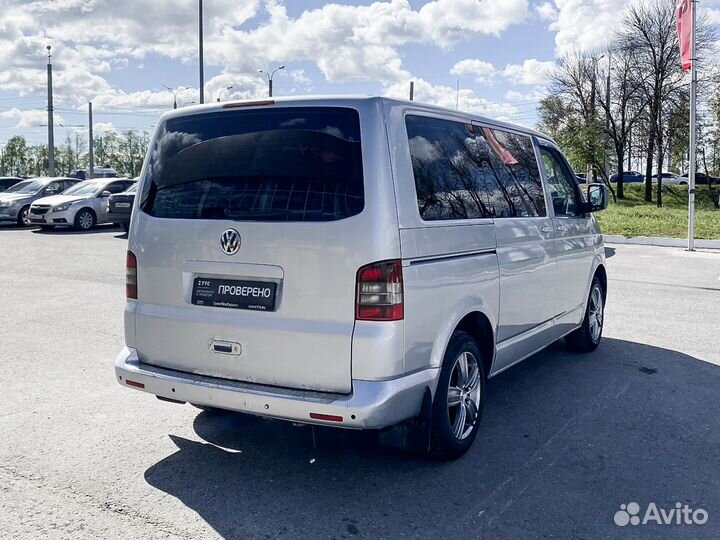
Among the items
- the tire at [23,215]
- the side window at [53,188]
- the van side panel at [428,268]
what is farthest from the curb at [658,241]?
the side window at [53,188]

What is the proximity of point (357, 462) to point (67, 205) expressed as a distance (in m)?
18.4

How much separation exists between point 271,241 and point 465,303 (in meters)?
1.21

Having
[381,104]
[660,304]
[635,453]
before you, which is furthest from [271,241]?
[660,304]

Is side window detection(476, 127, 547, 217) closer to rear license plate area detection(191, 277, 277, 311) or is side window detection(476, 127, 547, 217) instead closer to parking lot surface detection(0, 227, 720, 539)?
parking lot surface detection(0, 227, 720, 539)

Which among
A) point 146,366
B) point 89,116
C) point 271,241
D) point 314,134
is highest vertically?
point 89,116

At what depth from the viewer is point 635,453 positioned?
4.23m

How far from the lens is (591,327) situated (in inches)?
263

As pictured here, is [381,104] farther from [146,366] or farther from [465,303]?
[146,366]

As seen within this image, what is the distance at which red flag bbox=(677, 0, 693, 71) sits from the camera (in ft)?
51.5

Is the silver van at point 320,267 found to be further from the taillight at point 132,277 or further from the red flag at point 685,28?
the red flag at point 685,28

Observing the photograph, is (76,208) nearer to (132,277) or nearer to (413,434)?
(132,277)

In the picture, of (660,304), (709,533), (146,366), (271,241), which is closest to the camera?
(709,533)

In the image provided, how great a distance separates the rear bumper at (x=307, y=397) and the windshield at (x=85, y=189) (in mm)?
18843

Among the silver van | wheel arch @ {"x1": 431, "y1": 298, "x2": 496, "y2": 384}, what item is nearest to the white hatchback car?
the silver van
